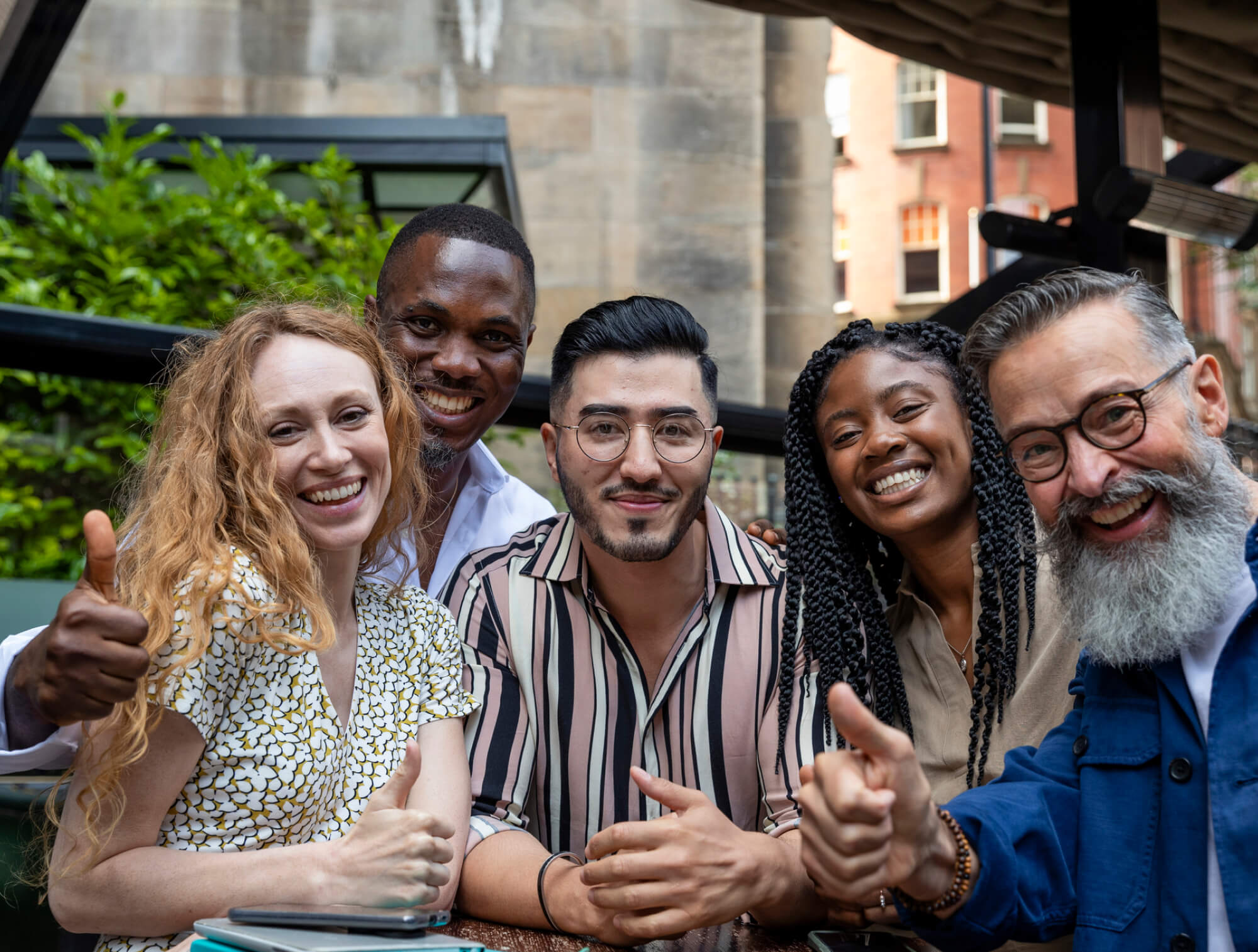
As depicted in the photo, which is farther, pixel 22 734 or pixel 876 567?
pixel 876 567

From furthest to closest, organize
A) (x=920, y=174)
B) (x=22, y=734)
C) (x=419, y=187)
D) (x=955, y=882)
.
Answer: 1. (x=920, y=174)
2. (x=419, y=187)
3. (x=22, y=734)
4. (x=955, y=882)

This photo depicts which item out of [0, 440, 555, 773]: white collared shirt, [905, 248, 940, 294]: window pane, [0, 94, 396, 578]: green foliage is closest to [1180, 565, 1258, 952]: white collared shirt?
[0, 440, 555, 773]: white collared shirt

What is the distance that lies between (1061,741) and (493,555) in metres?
1.35

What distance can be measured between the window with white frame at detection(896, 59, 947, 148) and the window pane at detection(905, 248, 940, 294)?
9.52 ft

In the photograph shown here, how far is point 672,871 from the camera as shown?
6.12ft

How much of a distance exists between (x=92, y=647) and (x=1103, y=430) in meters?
1.62

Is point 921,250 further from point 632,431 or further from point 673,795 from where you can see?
point 673,795

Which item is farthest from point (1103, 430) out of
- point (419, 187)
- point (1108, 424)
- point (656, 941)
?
point (419, 187)

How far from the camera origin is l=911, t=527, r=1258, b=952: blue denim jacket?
5.64ft

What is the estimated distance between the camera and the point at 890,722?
2469 mm

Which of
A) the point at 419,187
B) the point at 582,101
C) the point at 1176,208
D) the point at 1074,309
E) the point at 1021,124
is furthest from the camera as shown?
the point at 1021,124

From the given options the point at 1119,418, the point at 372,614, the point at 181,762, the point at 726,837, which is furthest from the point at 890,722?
the point at 181,762

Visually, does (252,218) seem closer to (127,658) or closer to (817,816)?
(127,658)

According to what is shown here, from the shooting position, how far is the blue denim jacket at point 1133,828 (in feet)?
5.64
